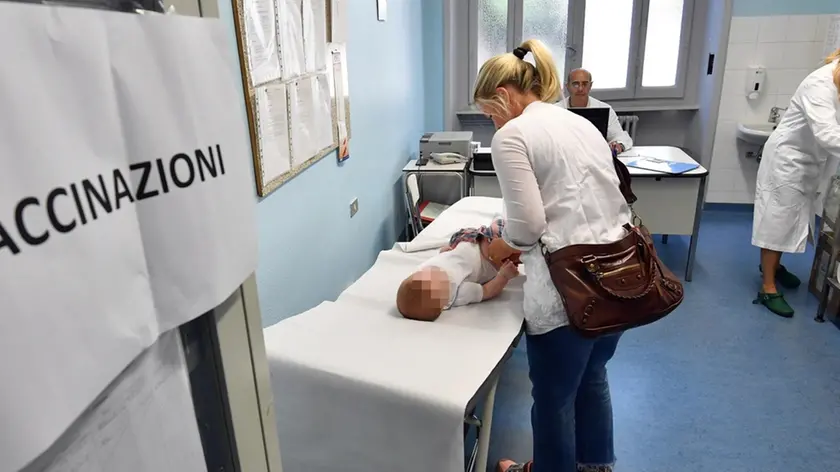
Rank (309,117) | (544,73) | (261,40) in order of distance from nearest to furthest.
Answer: (544,73)
(261,40)
(309,117)

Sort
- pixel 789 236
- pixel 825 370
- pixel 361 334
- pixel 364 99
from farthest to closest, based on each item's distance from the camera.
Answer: pixel 789 236 → pixel 364 99 → pixel 825 370 → pixel 361 334

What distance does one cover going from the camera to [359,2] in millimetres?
2713

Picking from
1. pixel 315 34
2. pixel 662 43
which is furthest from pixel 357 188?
pixel 662 43

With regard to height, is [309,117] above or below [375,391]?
above

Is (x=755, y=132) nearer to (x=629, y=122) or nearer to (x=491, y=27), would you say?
(x=629, y=122)

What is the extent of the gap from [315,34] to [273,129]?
1.71ft

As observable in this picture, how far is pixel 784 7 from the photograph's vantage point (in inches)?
165

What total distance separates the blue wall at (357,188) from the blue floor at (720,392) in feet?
3.17

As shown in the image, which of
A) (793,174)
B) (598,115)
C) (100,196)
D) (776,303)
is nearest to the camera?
(100,196)

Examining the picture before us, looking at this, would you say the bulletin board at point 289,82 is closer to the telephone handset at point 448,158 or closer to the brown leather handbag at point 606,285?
the brown leather handbag at point 606,285

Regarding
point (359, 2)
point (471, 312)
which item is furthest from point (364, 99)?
point (471, 312)

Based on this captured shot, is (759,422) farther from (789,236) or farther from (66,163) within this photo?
(66,163)

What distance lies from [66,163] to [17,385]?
15cm

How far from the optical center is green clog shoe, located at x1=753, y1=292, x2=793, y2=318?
3.08 meters
